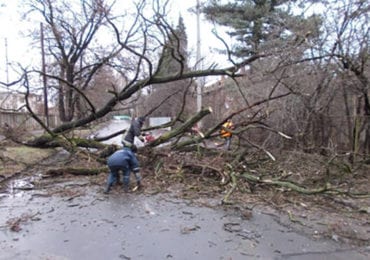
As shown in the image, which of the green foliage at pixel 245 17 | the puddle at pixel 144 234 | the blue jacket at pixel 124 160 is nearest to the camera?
the puddle at pixel 144 234

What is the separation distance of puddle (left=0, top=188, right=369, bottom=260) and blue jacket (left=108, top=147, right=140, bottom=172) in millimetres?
839

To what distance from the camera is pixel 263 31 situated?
21625 millimetres

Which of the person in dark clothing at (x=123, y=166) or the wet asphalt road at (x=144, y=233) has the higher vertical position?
the person in dark clothing at (x=123, y=166)

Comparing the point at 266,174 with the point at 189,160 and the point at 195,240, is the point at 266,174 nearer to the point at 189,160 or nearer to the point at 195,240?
the point at 189,160

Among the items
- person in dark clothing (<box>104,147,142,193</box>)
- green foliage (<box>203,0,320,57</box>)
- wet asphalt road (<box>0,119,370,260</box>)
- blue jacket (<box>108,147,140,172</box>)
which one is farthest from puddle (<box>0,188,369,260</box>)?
green foliage (<box>203,0,320,57</box>)

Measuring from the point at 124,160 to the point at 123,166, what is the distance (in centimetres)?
12

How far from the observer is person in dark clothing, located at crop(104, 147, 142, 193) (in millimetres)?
7891

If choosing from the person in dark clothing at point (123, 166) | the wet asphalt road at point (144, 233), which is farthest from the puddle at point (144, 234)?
the person in dark clothing at point (123, 166)

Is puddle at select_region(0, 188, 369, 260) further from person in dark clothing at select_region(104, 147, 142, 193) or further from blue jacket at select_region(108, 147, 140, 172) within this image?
blue jacket at select_region(108, 147, 140, 172)

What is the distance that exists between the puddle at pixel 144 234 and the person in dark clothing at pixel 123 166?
738 mm

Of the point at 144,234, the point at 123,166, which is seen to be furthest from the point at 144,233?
the point at 123,166

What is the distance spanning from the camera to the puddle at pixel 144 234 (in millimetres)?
4695

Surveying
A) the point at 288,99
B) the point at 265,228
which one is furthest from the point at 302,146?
the point at 265,228

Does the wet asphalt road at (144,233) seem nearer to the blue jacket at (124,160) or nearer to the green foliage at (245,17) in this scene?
the blue jacket at (124,160)
